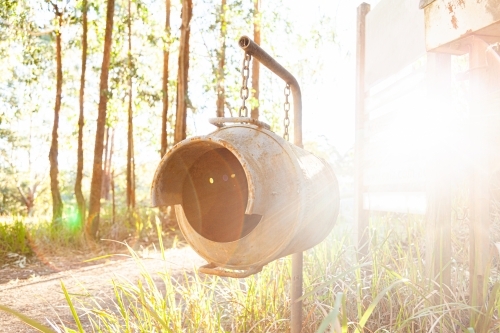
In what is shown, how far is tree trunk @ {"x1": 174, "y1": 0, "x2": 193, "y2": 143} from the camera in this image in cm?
915

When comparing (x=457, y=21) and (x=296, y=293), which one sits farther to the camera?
(x=296, y=293)

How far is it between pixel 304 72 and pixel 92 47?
534cm

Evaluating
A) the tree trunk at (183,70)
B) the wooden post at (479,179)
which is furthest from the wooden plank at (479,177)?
the tree trunk at (183,70)

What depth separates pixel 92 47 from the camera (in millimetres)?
11852

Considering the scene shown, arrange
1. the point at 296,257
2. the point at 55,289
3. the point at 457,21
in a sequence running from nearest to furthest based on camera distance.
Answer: the point at 457,21, the point at 296,257, the point at 55,289

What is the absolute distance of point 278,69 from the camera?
224 cm

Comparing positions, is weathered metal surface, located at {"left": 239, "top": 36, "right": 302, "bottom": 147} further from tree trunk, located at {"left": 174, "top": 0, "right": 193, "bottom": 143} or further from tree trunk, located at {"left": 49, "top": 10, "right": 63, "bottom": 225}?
tree trunk, located at {"left": 49, "top": 10, "right": 63, "bottom": 225}

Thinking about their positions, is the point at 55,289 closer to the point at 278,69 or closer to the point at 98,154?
the point at 98,154

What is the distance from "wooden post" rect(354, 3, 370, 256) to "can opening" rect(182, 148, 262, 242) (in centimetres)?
268

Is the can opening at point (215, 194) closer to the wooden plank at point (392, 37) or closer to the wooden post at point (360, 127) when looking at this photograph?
the wooden plank at point (392, 37)

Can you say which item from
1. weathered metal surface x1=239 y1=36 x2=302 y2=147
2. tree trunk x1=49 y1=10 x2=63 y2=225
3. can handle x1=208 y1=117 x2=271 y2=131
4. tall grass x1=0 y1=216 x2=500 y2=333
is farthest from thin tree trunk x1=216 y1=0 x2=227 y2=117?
can handle x1=208 y1=117 x2=271 y2=131

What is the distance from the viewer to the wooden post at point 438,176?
2.91 metres

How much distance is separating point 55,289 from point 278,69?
3.91 meters

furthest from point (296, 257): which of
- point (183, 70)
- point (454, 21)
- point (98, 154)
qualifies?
point (183, 70)
